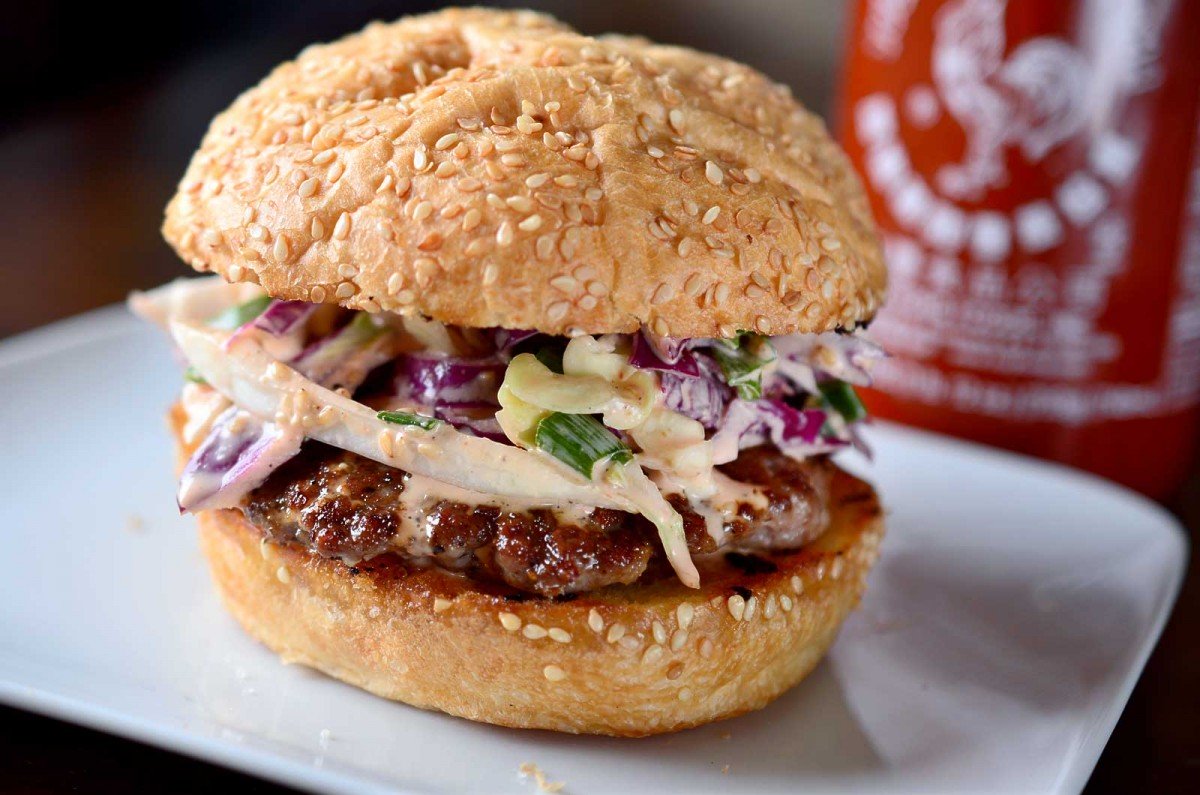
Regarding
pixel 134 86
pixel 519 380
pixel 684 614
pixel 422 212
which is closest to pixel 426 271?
pixel 422 212

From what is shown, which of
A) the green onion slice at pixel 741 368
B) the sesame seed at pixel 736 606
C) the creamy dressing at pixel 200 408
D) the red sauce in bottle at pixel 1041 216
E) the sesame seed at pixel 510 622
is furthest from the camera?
the red sauce in bottle at pixel 1041 216

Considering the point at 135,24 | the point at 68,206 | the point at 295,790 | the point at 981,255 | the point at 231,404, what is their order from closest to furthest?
the point at 295,790
the point at 231,404
the point at 981,255
the point at 68,206
the point at 135,24

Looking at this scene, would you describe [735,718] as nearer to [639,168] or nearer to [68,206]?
[639,168]

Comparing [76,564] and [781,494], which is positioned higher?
[781,494]

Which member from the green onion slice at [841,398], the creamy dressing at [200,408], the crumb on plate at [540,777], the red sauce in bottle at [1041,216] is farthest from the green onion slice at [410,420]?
the red sauce in bottle at [1041,216]

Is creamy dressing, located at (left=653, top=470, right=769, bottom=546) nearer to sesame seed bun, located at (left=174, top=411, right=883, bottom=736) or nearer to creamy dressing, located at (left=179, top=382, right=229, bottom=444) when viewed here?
sesame seed bun, located at (left=174, top=411, right=883, bottom=736)

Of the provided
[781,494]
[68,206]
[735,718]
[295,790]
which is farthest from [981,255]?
[68,206]

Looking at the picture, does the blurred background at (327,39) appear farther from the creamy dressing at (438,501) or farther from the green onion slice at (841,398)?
the green onion slice at (841,398)
